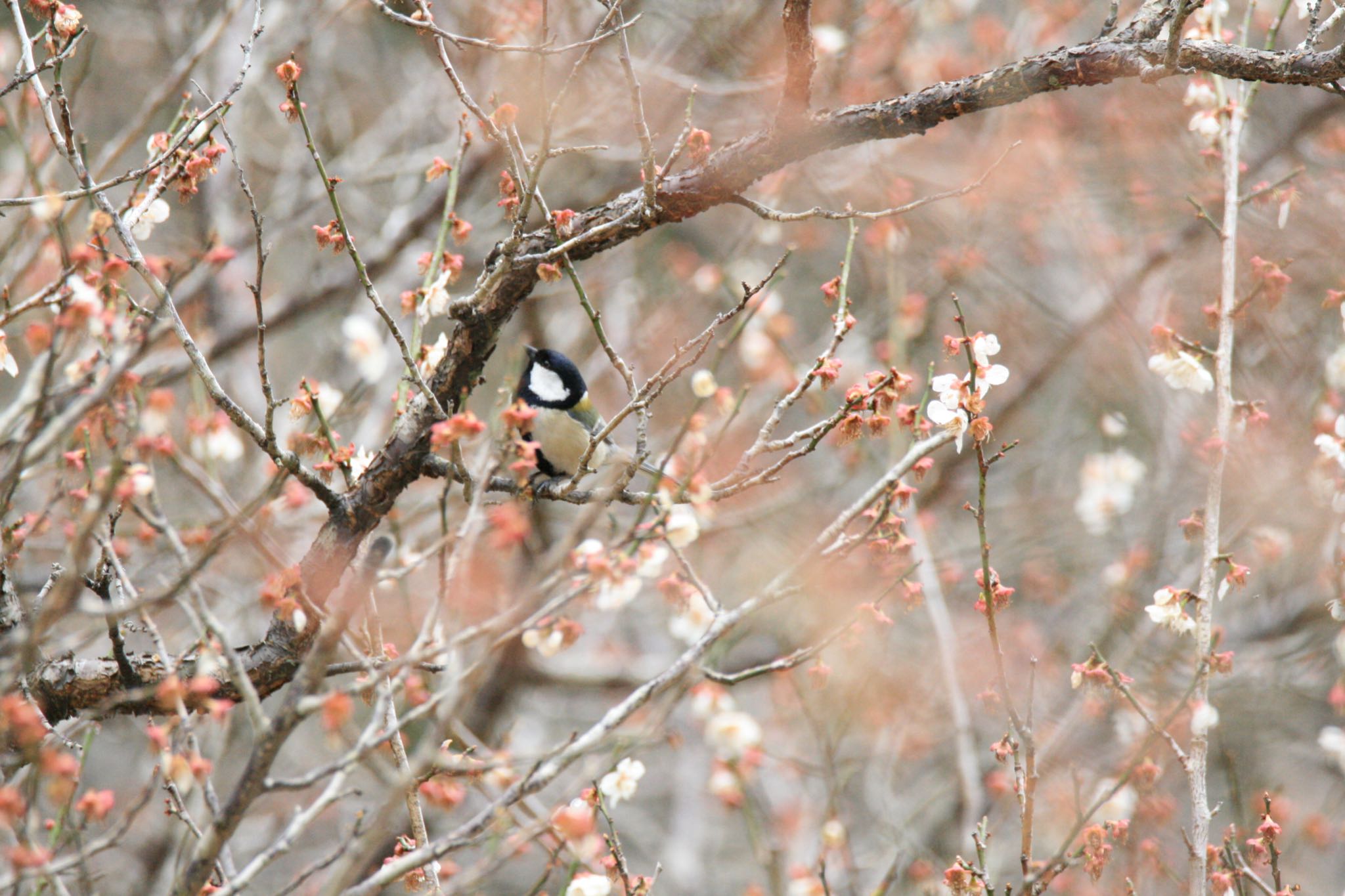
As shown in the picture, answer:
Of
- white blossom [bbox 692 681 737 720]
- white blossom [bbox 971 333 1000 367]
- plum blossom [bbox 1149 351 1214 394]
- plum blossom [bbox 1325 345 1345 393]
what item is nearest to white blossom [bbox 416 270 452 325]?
white blossom [bbox 692 681 737 720]

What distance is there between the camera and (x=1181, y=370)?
2.74 metres

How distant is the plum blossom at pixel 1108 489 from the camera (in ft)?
18.3

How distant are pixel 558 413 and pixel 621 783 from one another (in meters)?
1.85

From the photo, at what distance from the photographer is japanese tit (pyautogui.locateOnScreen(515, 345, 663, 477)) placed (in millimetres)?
3977

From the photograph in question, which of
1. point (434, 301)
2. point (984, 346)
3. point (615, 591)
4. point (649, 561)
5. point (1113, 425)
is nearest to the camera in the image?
point (615, 591)

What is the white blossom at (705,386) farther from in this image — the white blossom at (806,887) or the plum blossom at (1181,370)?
the white blossom at (806,887)

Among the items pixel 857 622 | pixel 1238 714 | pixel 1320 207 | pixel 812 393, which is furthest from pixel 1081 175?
pixel 857 622

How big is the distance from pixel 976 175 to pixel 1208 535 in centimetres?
395

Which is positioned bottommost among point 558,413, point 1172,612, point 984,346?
point 1172,612

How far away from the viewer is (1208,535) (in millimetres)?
2547

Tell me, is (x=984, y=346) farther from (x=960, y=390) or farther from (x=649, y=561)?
(x=649, y=561)

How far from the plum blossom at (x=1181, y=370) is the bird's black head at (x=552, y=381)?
6.76ft

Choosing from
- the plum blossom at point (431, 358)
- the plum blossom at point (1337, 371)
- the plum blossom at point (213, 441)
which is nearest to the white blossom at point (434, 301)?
the plum blossom at point (431, 358)

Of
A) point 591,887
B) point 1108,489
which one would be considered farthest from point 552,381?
point 1108,489
